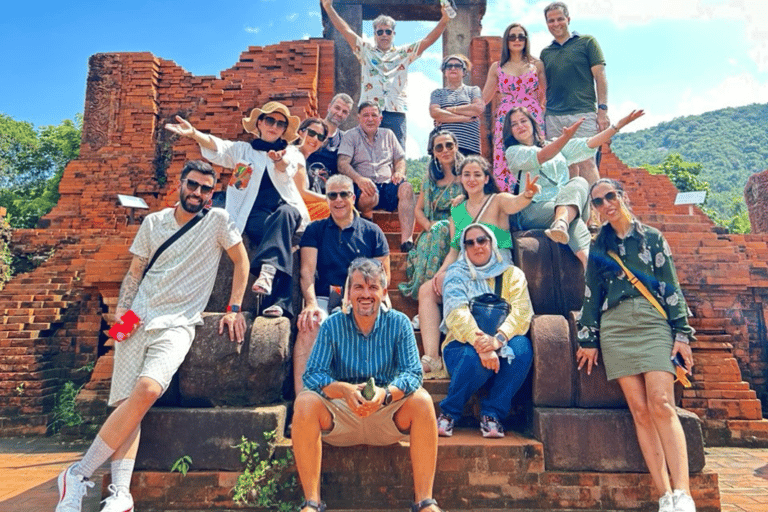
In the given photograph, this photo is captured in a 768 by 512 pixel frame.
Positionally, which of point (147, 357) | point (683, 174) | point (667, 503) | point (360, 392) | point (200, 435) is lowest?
point (667, 503)

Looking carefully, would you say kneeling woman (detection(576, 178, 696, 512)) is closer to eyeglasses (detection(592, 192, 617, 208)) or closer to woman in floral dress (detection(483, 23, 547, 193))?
eyeglasses (detection(592, 192, 617, 208))

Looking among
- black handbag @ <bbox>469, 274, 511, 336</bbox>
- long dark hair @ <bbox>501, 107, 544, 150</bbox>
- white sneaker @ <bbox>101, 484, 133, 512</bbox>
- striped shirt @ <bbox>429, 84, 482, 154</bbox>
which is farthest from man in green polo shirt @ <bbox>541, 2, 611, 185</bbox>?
white sneaker @ <bbox>101, 484, 133, 512</bbox>

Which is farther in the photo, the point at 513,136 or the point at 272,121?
the point at 513,136

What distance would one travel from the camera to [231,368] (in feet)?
8.87

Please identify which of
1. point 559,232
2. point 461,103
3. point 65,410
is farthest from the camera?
point 65,410

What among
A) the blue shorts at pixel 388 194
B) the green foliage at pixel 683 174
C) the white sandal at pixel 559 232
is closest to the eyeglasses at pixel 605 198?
the white sandal at pixel 559 232

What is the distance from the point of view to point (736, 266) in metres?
4.90

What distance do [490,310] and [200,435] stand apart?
171cm

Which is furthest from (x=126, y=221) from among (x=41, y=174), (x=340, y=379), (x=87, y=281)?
(x=41, y=174)

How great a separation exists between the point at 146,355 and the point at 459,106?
3.57 m

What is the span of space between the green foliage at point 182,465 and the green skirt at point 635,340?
87.6 inches

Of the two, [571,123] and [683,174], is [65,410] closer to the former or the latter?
[571,123]

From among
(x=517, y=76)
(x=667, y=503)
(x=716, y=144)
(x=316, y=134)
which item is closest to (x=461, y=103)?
(x=517, y=76)

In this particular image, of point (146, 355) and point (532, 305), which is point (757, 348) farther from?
point (146, 355)
